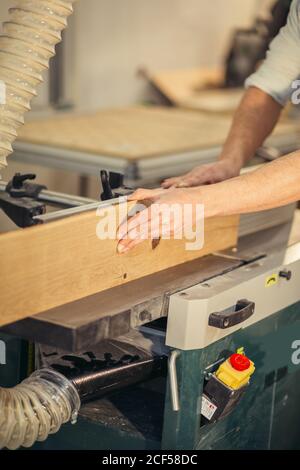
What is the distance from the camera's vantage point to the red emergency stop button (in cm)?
138

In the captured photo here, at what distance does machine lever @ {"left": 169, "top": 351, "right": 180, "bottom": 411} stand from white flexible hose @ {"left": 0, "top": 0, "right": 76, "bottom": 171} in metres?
0.45

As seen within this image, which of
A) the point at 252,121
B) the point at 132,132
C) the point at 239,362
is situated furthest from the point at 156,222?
the point at 132,132

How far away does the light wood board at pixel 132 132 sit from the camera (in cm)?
255

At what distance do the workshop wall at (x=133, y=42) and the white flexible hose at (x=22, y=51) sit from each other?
2026 mm

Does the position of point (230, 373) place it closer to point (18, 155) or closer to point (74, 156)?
point (74, 156)

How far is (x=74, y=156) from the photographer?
2518 millimetres

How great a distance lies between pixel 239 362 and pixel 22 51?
661 millimetres

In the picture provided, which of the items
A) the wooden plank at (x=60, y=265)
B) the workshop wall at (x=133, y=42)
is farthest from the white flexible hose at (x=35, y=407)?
the workshop wall at (x=133, y=42)

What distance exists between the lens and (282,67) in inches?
75.2

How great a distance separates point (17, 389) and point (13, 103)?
0.49 meters

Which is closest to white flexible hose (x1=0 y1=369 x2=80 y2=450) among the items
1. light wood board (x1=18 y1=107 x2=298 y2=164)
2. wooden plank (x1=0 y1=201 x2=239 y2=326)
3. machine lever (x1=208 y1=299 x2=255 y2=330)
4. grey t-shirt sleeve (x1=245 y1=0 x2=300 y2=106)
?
wooden plank (x1=0 y1=201 x2=239 y2=326)

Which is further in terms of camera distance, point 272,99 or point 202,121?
point 202,121
